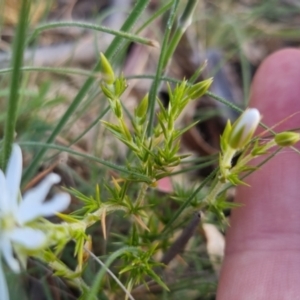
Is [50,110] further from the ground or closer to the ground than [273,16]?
closer to the ground

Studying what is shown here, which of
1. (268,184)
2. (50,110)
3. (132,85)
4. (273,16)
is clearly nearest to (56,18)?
(132,85)

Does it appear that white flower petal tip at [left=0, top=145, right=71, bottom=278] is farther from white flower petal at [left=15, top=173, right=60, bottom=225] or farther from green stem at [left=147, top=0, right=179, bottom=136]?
green stem at [left=147, top=0, right=179, bottom=136]

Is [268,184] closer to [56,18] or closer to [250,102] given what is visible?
[250,102]

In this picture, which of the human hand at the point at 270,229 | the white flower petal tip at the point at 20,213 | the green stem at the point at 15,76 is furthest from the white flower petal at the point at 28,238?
the human hand at the point at 270,229

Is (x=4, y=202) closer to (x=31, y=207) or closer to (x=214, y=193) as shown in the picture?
(x=31, y=207)

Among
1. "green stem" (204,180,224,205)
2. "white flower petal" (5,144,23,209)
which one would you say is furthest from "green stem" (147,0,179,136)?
"white flower petal" (5,144,23,209)

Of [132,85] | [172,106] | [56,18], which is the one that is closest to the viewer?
[172,106]
